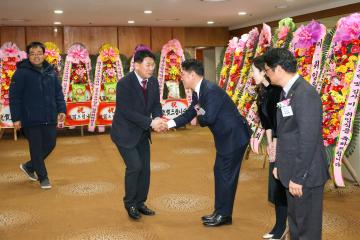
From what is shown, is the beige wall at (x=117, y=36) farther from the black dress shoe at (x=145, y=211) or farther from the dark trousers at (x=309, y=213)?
the dark trousers at (x=309, y=213)

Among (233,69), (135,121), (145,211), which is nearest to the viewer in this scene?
(135,121)

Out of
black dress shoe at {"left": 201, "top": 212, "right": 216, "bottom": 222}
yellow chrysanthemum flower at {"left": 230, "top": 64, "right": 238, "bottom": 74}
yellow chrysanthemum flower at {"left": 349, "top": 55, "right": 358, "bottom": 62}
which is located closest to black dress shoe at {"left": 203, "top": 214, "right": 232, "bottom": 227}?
black dress shoe at {"left": 201, "top": 212, "right": 216, "bottom": 222}

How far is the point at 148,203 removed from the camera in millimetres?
4152

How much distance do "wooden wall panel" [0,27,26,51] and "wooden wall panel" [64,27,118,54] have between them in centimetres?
110

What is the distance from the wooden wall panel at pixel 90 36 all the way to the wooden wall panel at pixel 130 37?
6.7 inches

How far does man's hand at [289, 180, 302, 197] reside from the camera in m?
2.21

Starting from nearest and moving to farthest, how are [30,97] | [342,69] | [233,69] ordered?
1. [342,69]
2. [30,97]
3. [233,69]

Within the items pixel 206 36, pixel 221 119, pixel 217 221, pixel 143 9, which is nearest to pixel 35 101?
pixel 221 119

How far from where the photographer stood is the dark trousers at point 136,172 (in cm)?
355

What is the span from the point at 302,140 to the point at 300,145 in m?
0.03

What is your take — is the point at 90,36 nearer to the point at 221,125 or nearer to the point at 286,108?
the point at 221,125

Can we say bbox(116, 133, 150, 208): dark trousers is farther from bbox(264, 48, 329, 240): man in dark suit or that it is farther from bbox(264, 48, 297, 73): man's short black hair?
bbox(264, 48, 297, 73): man's short black hair

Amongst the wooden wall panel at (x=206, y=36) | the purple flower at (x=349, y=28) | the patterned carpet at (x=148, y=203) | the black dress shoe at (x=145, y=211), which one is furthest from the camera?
the wooden wall panel at (x=206, y=36)

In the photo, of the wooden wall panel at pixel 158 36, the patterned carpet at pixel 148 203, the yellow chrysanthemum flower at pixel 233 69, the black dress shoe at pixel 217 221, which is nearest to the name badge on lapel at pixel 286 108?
the patterned carpet at pixel 148 203
